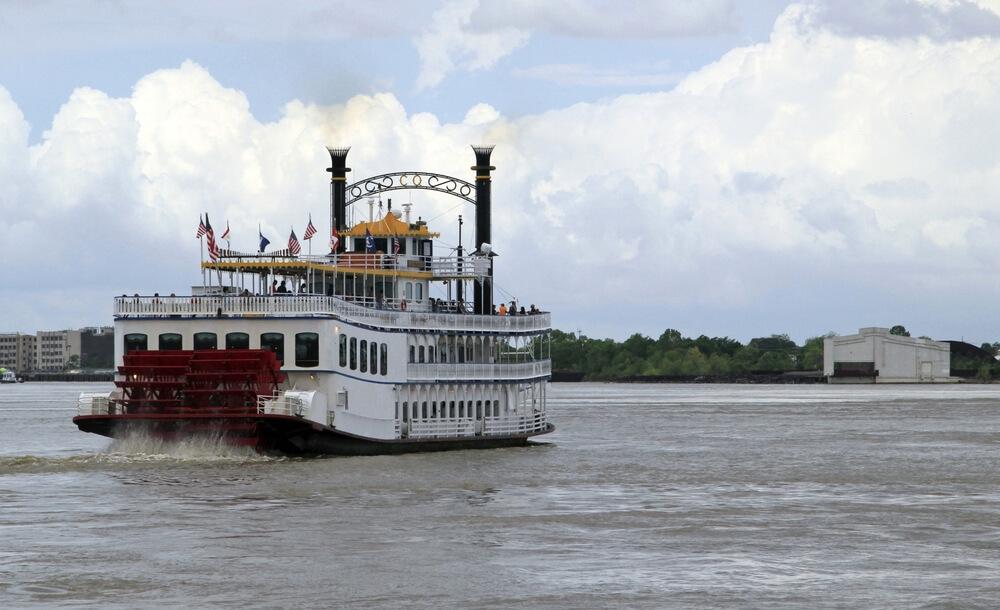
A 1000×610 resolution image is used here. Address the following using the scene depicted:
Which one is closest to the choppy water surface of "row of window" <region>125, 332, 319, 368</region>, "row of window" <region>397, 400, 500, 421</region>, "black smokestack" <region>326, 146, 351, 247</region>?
"row of window" <region>397, 400, 500, 421</region>

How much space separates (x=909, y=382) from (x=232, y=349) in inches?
5903

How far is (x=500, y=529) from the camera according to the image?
2584 cm

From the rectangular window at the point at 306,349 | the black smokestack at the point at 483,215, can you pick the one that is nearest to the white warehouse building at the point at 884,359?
the black smokestack at the point at 483,215

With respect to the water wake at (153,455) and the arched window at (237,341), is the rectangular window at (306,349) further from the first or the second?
the water wake at (153,455)

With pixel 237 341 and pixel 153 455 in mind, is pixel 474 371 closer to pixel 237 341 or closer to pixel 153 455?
pixel 237 341

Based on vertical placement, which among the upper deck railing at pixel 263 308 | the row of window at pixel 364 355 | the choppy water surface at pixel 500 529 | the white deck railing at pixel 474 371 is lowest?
the choppy water surface at pixel 500 529

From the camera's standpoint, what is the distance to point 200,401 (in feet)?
117

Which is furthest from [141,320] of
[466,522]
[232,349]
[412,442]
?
[466,522]

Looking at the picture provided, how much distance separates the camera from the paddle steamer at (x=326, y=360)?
35312 mm

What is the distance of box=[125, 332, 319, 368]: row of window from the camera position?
3597cm

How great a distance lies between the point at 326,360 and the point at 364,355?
2.06 m

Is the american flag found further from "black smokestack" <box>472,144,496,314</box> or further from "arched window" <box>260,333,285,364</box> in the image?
"black smokestack" <box>472,144,496,314</box>

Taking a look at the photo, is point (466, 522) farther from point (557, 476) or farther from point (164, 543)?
point (557, 476)

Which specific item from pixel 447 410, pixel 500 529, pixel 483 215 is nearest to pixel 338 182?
pixel 483 215
